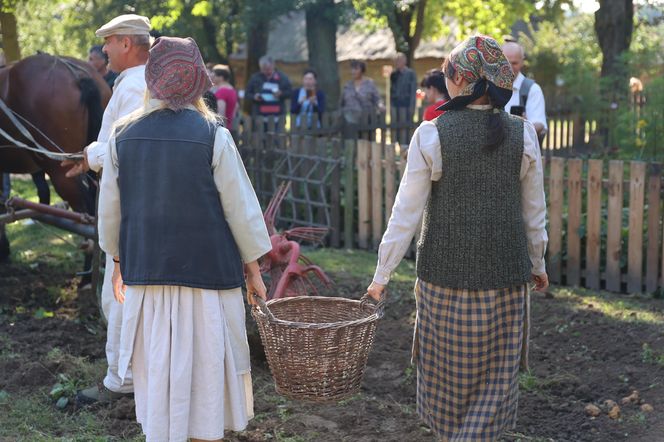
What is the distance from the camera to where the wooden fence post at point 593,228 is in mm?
7149

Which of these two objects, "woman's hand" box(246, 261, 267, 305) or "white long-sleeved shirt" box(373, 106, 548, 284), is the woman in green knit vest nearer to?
"white long-sleeved shirt" box(373, 106, 548, 284)

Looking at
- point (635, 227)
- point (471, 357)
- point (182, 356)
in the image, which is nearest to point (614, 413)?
point (471, 357)

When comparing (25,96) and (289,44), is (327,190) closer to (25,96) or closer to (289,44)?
(25,96)

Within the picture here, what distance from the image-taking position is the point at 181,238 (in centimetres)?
332

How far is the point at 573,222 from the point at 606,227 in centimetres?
28

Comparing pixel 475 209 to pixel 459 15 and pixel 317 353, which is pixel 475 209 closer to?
pixel 317 353

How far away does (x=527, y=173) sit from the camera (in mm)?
3633

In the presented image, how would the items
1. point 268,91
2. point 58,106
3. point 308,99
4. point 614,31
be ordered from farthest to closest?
point 614,31 < point 268,91 < point 308,99 < point 58,106

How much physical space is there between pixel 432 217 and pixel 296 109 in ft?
33.6

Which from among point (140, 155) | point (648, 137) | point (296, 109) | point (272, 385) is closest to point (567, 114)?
point (296, 109)

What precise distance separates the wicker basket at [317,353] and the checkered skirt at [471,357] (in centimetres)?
28

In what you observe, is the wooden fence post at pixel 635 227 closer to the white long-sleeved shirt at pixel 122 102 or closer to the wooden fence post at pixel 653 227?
the wooden fence post at pixel 653 227

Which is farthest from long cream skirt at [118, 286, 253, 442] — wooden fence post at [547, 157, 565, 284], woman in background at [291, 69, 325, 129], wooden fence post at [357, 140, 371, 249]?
woman in background at [291, 69, 325, 129]

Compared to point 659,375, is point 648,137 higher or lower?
higher
